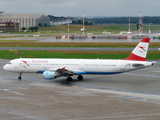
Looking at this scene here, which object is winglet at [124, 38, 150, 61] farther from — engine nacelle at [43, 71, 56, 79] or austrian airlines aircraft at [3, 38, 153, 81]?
engine nacelle at [43, 71, 56, 79]

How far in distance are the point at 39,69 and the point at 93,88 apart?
11062 millimetres

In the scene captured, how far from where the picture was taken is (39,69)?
54750 millimetres

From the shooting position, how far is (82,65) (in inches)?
2111

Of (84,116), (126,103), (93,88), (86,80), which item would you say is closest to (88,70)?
(86,80)

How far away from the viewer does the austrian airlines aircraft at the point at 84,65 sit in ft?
171

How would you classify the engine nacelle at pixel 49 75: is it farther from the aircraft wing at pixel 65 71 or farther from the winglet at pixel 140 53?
the winglet at pixel 140 53

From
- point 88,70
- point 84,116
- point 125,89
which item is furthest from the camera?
point 88,70

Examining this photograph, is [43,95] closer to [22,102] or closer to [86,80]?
[22,102]

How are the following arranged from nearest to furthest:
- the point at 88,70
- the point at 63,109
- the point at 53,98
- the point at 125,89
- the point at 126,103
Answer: the point at 63,109, the point at 126,103, the point at 53,98, the point at 125,89, the point at 88,70

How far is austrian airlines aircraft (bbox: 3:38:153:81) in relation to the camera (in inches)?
2056

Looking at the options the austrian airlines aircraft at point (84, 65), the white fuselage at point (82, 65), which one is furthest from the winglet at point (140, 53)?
the white fuselage at point (82, 65)

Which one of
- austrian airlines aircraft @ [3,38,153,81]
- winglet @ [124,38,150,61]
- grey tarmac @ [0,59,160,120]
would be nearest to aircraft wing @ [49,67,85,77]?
austrian airlines aircraft @ [3,38,153,81]

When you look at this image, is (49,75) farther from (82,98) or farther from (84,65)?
(82,98)

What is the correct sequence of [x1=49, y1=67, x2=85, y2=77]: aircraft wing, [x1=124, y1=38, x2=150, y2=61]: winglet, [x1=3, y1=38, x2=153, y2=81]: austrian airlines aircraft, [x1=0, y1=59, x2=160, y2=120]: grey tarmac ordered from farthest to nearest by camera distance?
[x1=124, y1=38, x2=150, y2=61]: winglet → [x1=49, y1=67, x2=85, y2=77]: aircraft wing → [x1=3, y1=38, x2=153, y2=81]: austrian airlines aircraft → [x1=0, y1=59, x2=160, y2=120]: grey tarmac
